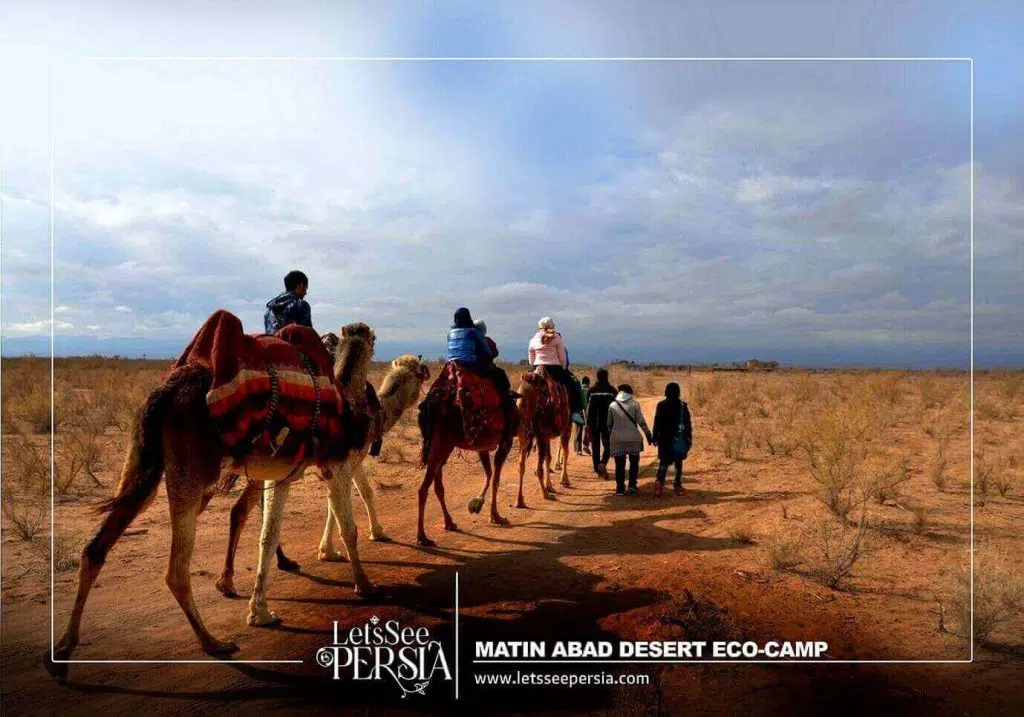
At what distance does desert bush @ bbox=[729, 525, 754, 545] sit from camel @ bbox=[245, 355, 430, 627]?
4.61m

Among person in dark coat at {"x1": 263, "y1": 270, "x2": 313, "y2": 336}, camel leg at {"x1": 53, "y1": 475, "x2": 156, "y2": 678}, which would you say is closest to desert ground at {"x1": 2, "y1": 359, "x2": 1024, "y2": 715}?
camel leg at {"x1": 53, "y1": 475, "x2": 156, "y2": 678}

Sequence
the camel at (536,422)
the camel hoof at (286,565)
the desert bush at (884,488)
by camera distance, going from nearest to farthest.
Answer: the camel hoof at (286,565)
the desert bush at (884,488)
the camel at (536,422)

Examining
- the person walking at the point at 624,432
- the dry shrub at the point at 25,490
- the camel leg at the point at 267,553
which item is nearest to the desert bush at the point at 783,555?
the person walking at the point at 624,432

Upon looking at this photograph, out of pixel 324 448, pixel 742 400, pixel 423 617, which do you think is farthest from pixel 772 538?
pixel 742 400

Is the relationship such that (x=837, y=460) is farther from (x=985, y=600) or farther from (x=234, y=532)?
(x=234, y=532)

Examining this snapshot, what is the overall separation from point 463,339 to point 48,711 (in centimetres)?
561

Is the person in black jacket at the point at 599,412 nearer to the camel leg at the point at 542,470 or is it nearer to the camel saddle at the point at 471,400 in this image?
the camel leg at the point at 542,470

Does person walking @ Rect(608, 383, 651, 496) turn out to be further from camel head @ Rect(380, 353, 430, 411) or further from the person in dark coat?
the person in dark coat

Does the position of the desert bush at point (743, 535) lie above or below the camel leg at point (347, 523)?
below

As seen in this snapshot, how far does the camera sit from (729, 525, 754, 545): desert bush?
702 centimetres

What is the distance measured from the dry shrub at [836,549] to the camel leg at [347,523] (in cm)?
477

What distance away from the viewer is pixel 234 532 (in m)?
5.62

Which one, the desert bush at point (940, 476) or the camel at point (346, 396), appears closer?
the camel at point (346, 396)

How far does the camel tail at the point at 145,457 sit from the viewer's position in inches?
153
